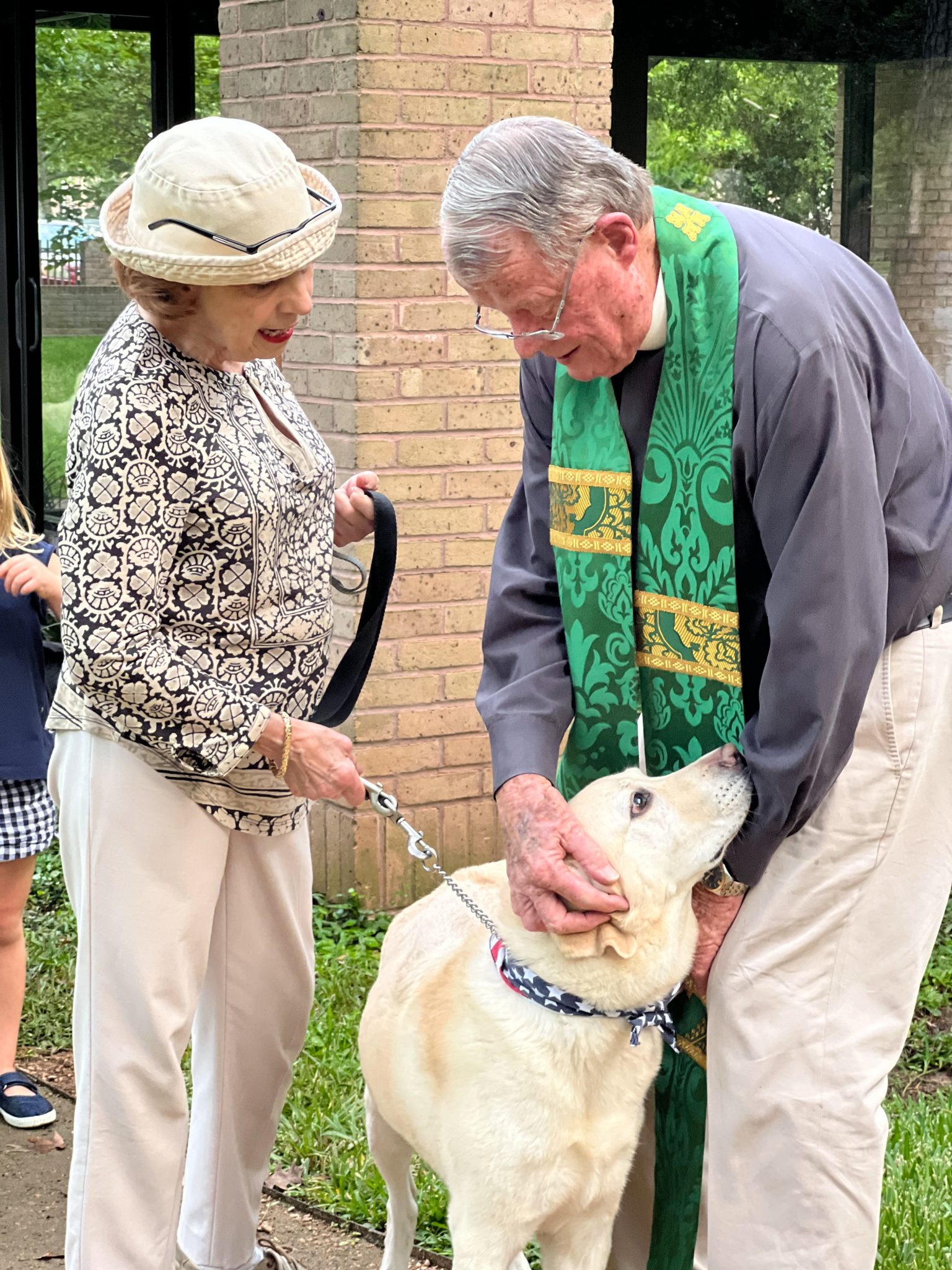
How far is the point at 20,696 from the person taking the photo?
4.70 m

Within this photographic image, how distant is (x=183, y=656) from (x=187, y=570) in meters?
0.16

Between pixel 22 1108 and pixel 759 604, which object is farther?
pixel 22 1108

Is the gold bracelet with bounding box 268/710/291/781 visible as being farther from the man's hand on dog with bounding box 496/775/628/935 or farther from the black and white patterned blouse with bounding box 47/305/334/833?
the man's hand on dog with bounding box 496/775/628/935

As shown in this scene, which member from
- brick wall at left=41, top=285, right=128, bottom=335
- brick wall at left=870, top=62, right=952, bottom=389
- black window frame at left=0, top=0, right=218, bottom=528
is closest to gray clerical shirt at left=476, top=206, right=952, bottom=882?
brick wall at left=870, top=62, right=952, bottom=389

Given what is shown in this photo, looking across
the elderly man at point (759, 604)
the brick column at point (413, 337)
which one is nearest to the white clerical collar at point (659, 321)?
the elderly man at point (759, 604)

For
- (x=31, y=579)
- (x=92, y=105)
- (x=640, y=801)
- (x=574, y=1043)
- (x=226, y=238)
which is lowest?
(x=574, y=1043)

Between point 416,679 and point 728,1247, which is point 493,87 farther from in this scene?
point 728,1247

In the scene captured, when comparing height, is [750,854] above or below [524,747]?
below

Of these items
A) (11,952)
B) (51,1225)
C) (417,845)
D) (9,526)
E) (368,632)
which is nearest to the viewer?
(417,845)

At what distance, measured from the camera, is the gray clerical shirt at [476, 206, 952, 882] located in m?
2.61

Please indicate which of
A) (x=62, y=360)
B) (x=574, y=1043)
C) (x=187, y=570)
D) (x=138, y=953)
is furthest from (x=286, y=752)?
(x=62, y=360)

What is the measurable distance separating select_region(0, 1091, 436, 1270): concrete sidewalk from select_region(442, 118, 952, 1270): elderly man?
116cm

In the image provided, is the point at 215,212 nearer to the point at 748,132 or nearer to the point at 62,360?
the point at 748,132

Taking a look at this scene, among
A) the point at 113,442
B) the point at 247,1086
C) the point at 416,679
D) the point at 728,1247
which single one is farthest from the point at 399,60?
the point at 728,1247
